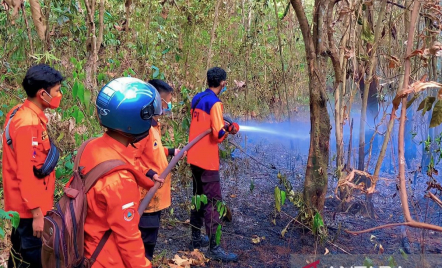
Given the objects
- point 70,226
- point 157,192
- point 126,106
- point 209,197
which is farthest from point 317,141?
point 70,226

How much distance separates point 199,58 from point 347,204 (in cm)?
368

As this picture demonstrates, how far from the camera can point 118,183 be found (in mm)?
1756

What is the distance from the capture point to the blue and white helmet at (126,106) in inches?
72.6

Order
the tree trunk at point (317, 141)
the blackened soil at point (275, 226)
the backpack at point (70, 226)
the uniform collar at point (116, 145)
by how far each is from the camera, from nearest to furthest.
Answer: the backpack at point (70, 226), the uniform collar at point (116, 145), the blackened soil at point (275, 226), the tree trunk at point (317, 141)

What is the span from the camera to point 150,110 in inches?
75.2

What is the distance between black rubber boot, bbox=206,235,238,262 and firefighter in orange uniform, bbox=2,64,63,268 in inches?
68.0

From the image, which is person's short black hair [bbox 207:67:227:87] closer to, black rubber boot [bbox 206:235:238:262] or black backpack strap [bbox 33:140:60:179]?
black rubber boot [bbox 206:235:238:262]

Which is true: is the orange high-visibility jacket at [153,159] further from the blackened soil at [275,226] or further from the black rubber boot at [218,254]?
the black rubber boot at [218,254]

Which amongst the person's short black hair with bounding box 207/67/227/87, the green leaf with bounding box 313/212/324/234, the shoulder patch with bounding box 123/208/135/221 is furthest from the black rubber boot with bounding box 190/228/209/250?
the shoulder patch with bounding box 123/208/135/221

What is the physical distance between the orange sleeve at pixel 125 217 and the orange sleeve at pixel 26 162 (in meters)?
1.03

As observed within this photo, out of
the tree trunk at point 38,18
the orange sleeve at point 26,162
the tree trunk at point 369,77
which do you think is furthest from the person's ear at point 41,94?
the tree trunk at point 369,77

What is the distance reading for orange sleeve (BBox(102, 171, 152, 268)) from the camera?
1.74 m

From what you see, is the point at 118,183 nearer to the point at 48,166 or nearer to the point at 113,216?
the point at 113,216

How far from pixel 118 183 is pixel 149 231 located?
151 centimetres
